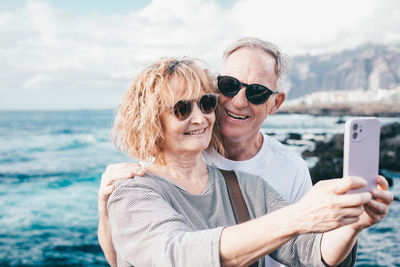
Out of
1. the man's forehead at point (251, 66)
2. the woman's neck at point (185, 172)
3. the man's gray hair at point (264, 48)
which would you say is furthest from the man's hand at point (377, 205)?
the man's gray hair at point (264, 48)

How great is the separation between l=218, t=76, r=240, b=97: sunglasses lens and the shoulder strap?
0.87 meters

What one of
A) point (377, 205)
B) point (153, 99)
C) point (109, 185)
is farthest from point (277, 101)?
point (377, 205)

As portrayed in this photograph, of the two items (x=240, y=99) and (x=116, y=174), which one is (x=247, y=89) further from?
(x=116, y=174)

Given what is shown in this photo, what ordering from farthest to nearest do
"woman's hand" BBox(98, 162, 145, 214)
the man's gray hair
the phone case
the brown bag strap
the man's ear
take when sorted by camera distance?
the man's ear → the man's gray hair → the brown bag strap → "woman's hand" BBox(98, 162, 145, 214) → the phone case

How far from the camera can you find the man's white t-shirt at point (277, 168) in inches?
129

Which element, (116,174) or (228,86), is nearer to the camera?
(116,174)

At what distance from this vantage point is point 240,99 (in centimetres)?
321

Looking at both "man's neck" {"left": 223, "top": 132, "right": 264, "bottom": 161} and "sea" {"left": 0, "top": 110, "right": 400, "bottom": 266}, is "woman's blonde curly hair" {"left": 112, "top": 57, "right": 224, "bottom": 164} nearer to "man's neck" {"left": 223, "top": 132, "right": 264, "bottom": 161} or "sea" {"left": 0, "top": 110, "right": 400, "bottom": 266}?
"sea" {"left": 0, "top": 110, "right": 400, "bottom": 266}

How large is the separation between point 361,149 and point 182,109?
40.8 inches

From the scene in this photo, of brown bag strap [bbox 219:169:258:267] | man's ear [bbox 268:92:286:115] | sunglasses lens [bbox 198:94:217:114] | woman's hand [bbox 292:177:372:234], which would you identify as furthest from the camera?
man's ear [bbox 268:92:286:115]

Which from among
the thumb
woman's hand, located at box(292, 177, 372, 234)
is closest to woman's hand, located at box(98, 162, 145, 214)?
woman's hand, located at box(292, 177, 372, 234)

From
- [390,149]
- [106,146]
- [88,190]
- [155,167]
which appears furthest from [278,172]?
[106,146]

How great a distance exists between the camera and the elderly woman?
1.58 m

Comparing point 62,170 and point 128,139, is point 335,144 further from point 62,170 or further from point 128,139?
point 128,139
